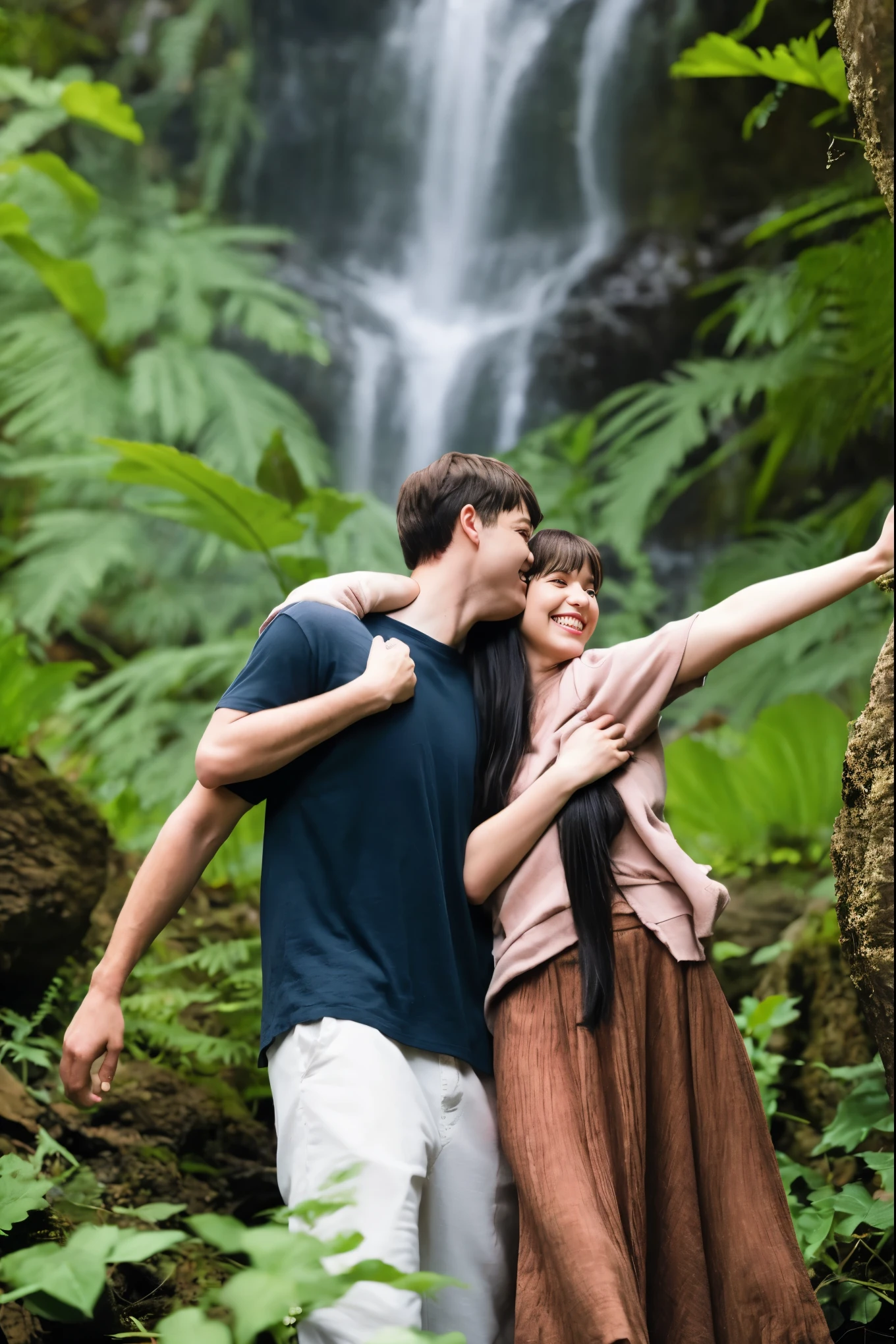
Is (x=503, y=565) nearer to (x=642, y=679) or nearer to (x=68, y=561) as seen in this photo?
(x=642, y=679)

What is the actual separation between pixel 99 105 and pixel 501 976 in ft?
14.1

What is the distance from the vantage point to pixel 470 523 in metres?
1.98

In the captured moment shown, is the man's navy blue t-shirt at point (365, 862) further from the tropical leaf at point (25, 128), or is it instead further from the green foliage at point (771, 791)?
the tropical leaf at point (25, 128)

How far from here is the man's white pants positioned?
1.50 metres

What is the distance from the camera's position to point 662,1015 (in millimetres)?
1747

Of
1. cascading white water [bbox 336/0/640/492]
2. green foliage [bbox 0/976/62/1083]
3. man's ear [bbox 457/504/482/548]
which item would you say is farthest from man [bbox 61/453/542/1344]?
cascading white water [bbox 336/0/640/492]

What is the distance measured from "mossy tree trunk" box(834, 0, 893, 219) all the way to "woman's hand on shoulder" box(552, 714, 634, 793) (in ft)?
2.98

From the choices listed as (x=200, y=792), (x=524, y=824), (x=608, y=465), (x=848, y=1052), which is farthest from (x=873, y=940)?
(x=608, y=465)

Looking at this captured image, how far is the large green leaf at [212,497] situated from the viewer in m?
3.01

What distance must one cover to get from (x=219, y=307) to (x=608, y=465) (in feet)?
9.26

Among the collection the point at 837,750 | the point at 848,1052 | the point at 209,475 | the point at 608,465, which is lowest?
the point at 848,1052

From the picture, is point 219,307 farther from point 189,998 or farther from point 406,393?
point 189,998

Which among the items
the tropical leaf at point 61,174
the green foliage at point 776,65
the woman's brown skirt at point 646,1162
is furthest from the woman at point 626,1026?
the tropical leaf at point 61,174

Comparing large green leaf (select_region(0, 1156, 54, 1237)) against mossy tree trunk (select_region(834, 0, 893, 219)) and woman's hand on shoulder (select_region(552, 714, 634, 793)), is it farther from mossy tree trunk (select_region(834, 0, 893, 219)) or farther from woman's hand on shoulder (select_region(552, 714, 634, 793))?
mossy tree trunk (select_region(834, 0, 893, 219))
